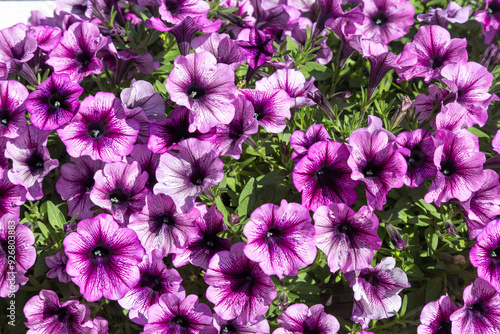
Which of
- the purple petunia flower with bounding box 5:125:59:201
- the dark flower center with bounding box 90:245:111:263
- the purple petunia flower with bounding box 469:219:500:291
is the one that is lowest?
the dark flower center with bounding box 90:245:111:263

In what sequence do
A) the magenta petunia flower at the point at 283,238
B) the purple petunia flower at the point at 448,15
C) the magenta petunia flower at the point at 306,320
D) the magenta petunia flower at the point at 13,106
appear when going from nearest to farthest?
the magenta petunia flower at the point at 283,238, the magenta petunia flower at the point at 306,320, the magenta petunia flower at the point at 13,106, the purple petunia flower at the point at 448,15

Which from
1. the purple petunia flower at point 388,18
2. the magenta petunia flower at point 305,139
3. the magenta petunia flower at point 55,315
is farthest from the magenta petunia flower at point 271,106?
the magenta petunia flower at point 55,315

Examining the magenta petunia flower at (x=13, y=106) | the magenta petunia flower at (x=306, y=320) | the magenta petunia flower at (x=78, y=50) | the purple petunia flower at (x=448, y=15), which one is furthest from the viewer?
the purple petunia flower at (x=448, y=15)

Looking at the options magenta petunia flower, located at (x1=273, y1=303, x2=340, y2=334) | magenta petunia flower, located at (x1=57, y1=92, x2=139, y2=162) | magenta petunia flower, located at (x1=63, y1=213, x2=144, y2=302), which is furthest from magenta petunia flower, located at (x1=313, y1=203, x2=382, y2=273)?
magenta petunia flower, located at (x1=57, y1=92, x2=139, y2=162)

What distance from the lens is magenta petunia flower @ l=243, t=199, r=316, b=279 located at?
167cm

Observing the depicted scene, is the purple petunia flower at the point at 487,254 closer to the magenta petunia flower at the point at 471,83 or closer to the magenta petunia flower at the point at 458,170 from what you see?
the magenta petunia flower at the point at 458,170

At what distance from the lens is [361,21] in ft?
7.13

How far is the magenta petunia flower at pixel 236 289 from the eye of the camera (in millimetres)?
1718

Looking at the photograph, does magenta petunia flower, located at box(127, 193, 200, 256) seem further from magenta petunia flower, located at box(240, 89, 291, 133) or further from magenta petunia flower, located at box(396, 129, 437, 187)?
magenta petunia flower, located at box(396, 129, 437, 187)

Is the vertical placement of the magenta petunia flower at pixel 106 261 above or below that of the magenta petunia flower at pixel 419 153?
below

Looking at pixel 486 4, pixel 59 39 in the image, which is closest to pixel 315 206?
pixel 59 39

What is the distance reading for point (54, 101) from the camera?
6.27 feet

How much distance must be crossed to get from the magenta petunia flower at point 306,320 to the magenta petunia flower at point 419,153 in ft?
1.99

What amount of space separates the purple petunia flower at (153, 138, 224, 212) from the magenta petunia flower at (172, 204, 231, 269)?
0.10 meters
